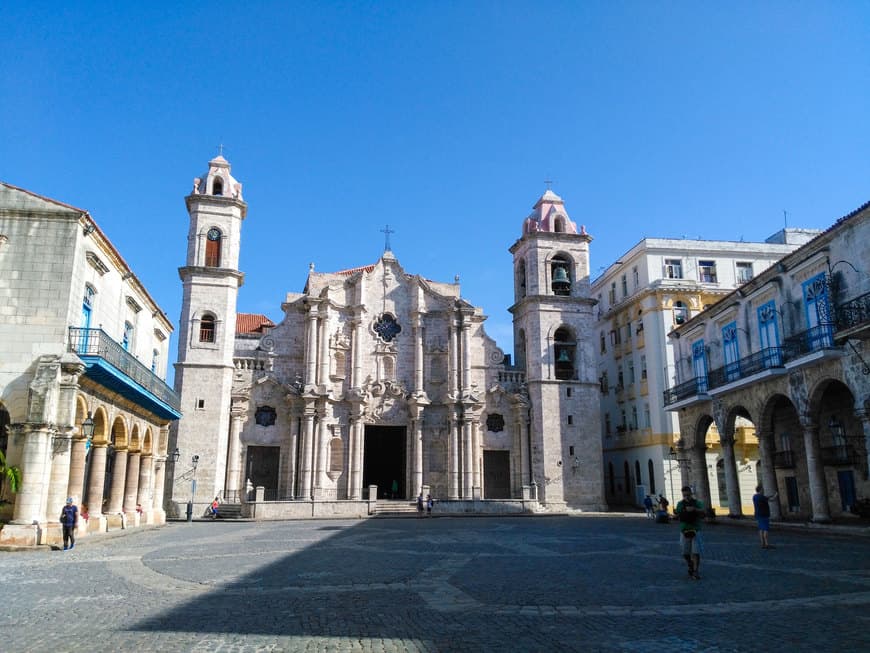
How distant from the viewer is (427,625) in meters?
8.52

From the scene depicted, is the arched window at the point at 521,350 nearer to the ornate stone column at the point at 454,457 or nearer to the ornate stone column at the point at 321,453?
the ornate stone column at the point at 454,457

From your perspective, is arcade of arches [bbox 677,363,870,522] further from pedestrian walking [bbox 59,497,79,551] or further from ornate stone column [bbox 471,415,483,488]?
pedestrian walking [bbox 59,497,79,551]

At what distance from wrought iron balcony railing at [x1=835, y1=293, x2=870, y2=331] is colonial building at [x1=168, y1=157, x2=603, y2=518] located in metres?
20.7

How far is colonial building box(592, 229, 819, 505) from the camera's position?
130 feet

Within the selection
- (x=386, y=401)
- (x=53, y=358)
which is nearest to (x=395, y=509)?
(x=386, y=401)

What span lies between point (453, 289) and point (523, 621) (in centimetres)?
3614

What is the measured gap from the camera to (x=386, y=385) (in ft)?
134

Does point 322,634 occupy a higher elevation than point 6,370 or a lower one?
lower

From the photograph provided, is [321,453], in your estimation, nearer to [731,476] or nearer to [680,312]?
[731,476]

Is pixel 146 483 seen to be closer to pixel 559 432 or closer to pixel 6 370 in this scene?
pixel 6 370

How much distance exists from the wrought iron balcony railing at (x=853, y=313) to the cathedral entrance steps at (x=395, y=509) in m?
21.2

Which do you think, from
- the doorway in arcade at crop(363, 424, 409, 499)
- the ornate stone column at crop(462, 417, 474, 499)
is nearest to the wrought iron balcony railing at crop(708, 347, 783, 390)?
the ornate stone column at crop(462, 417, 474, 499)

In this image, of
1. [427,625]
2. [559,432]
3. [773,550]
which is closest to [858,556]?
[773,550]

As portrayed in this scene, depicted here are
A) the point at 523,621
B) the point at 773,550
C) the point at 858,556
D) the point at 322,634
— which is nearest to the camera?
the point at 322,634
